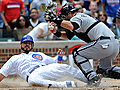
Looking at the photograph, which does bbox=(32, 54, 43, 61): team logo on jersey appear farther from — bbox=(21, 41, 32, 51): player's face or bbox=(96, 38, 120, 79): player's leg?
bbox=(96, 38, 120, 79): player's leg

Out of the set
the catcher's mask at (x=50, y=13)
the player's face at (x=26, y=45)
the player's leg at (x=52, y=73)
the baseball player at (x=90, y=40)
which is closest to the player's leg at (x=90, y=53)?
the baseball player at (x=90, y=40)

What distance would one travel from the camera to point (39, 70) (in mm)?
4633

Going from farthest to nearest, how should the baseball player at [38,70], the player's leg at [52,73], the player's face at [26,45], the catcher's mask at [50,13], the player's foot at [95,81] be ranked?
the player's face at [26,45], the catcher's mask at [50,13], the player's leg at [52,73], the baseball player at [38,70], the player's foot at [95,81]

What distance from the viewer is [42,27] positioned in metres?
7.16

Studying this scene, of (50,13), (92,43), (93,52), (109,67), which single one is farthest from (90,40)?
(50,13)

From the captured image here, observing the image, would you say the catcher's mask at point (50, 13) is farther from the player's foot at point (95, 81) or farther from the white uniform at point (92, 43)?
the player's foot at point (95, 81)

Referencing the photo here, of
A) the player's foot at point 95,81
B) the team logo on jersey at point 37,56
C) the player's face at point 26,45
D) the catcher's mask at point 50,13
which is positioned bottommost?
the player's foot at point 95,81

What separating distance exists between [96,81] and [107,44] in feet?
2.36

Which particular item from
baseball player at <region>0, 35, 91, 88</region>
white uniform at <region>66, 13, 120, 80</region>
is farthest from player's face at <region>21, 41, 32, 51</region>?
white uniform at <region>66, 13, 120, 80</region>

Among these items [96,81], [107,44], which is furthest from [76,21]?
[96,81]

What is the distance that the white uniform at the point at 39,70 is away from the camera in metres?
4.51

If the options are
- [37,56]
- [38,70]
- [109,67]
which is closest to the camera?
[38,70]

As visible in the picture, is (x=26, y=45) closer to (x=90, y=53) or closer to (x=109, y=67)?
(x=90, y=53)

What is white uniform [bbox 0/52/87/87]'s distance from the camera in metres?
4.51
